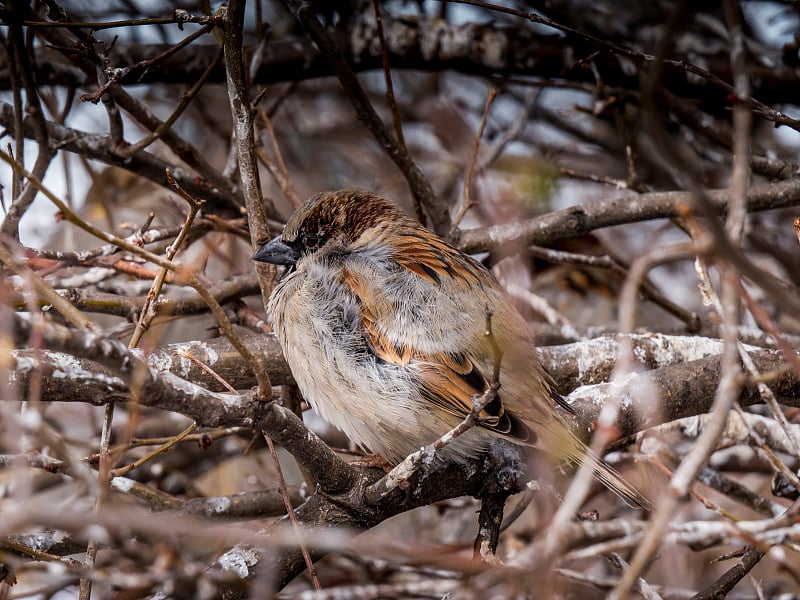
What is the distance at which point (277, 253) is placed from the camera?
13.3ft

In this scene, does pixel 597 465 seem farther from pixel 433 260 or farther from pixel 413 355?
pixel 433 260

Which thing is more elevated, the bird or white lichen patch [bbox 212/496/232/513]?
the bird

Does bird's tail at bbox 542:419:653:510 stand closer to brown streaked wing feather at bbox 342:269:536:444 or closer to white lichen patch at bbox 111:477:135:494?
brown streaked wing feather at bbox 342:269:536:444

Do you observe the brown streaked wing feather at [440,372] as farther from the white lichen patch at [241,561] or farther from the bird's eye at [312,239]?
the white lichen patch at [241,561]

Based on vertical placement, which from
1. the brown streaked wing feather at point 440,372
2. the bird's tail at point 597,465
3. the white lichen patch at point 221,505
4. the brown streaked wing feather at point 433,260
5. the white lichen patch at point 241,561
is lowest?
the white lichen patch at point 241,561

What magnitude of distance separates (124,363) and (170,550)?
1.62ft

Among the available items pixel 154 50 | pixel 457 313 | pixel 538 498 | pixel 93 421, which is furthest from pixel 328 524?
pixel 154 50

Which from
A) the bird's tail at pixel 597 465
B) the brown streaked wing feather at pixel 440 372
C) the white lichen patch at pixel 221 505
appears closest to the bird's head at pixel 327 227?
the brown streaked wing feather at pixel 440 372

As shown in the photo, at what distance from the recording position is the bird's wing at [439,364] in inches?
132

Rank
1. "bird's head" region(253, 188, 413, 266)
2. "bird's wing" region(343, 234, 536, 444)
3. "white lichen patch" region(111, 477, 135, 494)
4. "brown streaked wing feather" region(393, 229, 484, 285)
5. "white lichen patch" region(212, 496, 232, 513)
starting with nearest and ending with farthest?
"bird's wing" region(343, 234, 536, 444), "white lichen patch" region(111, 477, 135, 494), "brown streaked wing feather" region(393, 229, 484, 285), "white lichen patch" region(212, 496, 232, 513), "bird's head" region(253, 188, 413, 266)

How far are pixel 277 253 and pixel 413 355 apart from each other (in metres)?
0.93

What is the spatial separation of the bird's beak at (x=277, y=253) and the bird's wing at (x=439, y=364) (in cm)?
38

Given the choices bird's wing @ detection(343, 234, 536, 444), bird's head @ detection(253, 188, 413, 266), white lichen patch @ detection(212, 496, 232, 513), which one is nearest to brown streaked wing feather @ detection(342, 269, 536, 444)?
bird's wing @ detection(343, 234, 536, 444)

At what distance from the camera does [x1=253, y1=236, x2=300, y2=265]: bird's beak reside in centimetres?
398
